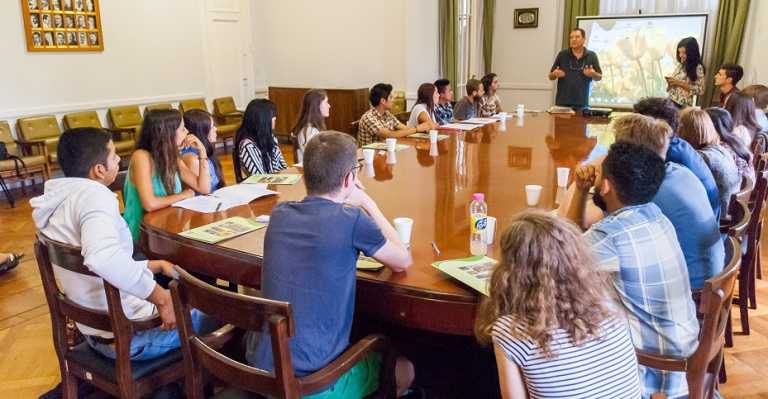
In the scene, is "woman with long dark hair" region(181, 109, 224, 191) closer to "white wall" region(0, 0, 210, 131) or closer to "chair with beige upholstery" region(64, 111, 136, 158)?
"chair with beige upholstery" region(64, 111, 136, 158)

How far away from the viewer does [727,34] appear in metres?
6.87

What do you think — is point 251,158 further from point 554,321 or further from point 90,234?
point 554,321

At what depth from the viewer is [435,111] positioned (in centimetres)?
548

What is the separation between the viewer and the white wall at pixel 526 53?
26.7ft

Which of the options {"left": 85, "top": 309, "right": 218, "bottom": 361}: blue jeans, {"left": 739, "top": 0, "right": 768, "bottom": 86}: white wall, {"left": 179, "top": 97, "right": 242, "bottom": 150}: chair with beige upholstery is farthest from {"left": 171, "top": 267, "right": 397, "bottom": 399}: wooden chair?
{"left": 739, "top": 0, "right": 768, "bottom": 86}: white wall

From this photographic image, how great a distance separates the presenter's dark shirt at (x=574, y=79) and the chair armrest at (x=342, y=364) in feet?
18.3

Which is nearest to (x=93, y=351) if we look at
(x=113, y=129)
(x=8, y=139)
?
(x=8, y=139)

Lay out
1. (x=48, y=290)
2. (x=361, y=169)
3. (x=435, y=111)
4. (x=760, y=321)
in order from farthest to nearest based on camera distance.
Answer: (x=435, y=111)
(x=361, y=169)
(x=760, y=321)
(x=48, y=290)

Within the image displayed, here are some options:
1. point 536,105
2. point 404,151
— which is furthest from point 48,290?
point 536,105

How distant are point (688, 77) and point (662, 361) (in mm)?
6028

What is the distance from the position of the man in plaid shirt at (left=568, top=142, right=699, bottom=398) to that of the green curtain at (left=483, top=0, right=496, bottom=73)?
Answer: 745 centimetres

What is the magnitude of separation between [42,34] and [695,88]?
723cm

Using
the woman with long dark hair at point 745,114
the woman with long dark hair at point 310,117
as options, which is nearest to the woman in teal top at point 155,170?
the woman with long dark hair at point 310,117

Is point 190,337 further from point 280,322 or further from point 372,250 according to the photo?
point 372,250
